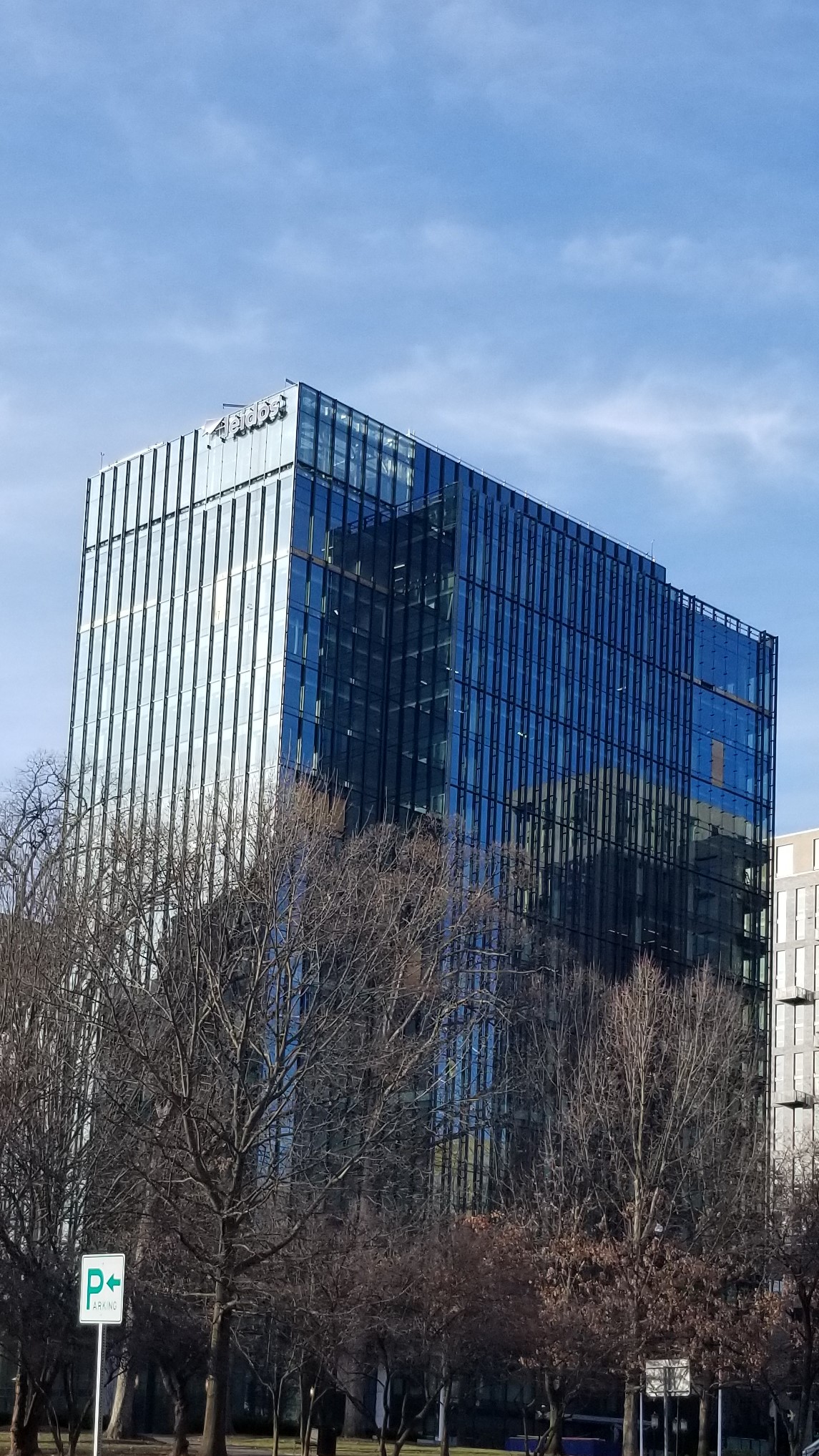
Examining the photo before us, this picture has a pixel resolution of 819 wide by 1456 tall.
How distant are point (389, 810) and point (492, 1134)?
772 inches

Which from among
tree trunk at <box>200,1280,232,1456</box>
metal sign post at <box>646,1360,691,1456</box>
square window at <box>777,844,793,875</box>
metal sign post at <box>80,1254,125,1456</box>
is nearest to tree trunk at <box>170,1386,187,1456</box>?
tree trunk at <box>200,1280,232,1456</box>

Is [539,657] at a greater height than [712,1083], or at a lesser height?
greater

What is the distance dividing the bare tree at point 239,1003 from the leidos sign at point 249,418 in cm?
4544

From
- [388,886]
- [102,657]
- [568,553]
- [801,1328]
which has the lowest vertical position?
[801,1328]

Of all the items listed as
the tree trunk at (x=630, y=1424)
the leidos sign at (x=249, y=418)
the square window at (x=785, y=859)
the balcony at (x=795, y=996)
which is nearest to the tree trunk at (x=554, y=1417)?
the tree trunk at (x=630, y=1424)

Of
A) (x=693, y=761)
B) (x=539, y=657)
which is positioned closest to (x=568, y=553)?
(x=539, y=657)

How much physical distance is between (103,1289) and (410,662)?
67.2 metres

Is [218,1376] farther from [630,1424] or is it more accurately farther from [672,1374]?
[630,1424]

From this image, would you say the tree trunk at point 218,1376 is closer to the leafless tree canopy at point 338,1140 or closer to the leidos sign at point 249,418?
the leafless tree canopy at point 338,1140

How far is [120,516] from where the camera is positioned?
98875 mm

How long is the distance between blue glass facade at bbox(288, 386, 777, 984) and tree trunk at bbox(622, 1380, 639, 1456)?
32472 millimetres

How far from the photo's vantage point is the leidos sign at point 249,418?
3561 inches

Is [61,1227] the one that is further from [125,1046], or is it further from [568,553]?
[568,553]

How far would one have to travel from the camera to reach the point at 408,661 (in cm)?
9125
